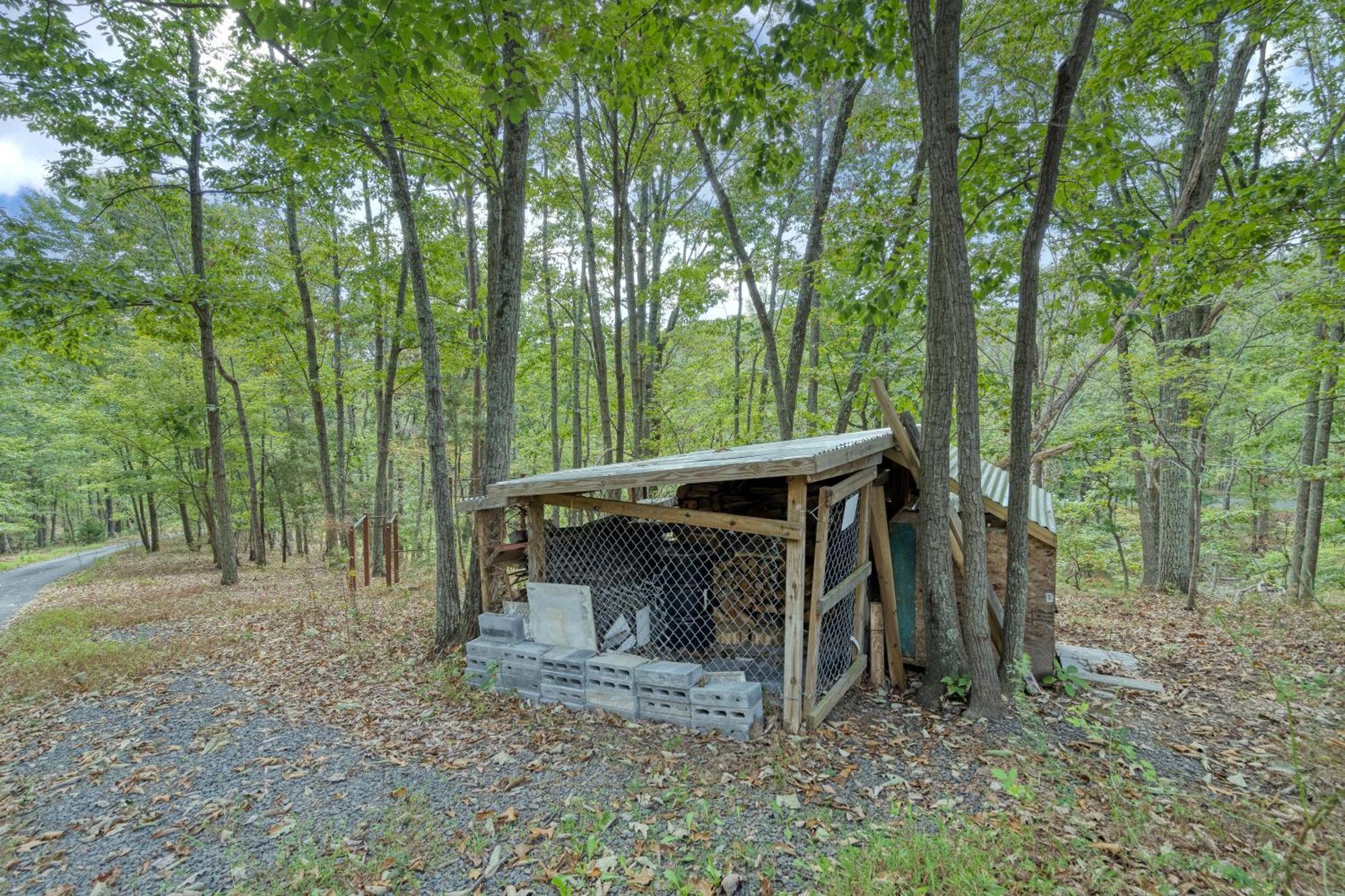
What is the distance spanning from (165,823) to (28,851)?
60 centimetres

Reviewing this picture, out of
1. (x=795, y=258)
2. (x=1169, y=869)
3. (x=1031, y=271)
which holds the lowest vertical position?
(x=1169, y=869)

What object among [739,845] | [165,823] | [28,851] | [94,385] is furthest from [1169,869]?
[94,385]

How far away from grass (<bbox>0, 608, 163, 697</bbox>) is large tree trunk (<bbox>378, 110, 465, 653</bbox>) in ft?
10.6

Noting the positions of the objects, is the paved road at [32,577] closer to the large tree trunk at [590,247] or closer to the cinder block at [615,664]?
the large tree trunk at [590,247]

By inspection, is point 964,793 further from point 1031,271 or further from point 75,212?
point 75,212

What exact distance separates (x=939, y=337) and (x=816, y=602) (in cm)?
235

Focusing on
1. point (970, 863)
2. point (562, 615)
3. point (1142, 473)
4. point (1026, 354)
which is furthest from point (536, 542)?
point (1142, 473)

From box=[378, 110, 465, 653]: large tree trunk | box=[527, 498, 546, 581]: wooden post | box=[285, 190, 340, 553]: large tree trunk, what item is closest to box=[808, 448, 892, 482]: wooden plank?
box=[527, 498, 546, 581]: wooden post

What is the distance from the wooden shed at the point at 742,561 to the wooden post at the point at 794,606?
0.03 ft

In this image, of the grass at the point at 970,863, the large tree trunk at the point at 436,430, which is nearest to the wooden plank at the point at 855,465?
the grass at the point at 970,863

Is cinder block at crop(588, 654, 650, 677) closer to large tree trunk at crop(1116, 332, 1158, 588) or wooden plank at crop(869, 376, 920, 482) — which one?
wooden plank at crop(869, 376, 920, 482)

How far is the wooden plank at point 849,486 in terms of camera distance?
4.17 meters

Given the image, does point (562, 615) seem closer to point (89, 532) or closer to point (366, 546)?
point (366, 546)

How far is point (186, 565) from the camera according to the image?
47.9 ft
